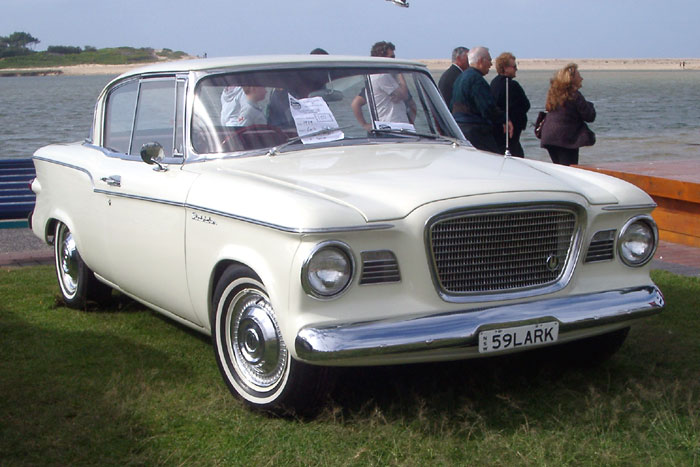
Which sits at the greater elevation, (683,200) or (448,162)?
(448,162)

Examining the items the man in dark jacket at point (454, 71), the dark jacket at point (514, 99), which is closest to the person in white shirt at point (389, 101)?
the man in dark jacket at point (454, 71)

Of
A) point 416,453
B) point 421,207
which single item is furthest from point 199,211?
point 416,453

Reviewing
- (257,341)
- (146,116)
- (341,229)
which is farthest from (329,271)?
(146,116)

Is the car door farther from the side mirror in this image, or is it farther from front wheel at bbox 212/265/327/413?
front wheel at bbox 212/265/327/413

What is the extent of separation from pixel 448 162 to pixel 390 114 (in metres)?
0.78

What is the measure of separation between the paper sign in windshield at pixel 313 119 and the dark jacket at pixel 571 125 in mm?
5606

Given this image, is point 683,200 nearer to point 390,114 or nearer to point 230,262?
point 390,114

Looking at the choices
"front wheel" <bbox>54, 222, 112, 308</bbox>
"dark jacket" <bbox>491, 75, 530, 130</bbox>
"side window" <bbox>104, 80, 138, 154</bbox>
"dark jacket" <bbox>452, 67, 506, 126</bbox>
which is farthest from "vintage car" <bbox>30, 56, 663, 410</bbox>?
"dark jacket" <bbox>491, 75, 530, 130</bbox>

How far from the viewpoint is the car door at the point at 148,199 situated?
16.5ft

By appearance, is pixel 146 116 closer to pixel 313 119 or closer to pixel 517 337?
pixel 313 119

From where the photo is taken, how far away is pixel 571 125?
10.5 meters

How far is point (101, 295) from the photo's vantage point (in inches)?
263

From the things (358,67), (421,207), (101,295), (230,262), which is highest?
(358,67)

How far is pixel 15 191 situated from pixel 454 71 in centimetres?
474
